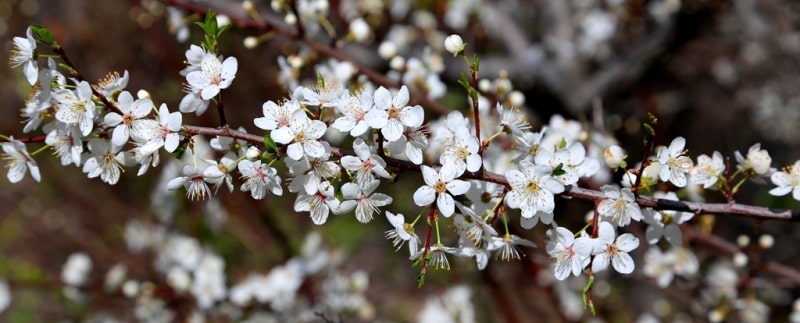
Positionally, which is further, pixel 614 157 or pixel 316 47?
pixel 316 47

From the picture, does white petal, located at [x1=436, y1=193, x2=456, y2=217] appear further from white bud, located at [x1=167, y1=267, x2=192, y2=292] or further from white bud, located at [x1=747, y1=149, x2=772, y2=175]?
white bud, located at [x1=167, y1=267, x2=192, y2=292]

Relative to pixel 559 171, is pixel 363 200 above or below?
below

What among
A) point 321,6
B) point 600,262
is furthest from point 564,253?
point 321,6

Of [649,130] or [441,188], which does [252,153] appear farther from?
[649,130]

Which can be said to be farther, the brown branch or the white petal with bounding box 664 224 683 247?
the brown branch

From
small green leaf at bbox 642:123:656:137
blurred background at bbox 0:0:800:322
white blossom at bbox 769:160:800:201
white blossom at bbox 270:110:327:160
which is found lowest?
blurred background at bbox 0:0:800:322

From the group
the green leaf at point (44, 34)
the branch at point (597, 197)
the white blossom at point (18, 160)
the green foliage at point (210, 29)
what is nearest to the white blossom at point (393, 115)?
the branch at point (597, 197)

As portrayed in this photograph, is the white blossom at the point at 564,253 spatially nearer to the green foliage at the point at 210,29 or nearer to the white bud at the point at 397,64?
the green foliage at the point at 210,29

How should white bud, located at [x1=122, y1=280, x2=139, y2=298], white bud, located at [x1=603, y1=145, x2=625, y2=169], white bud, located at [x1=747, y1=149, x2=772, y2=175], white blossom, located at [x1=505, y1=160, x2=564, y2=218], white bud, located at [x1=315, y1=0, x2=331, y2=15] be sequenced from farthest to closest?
white bud, located at [x1=122, y1=280, x2=139, y2=298], white bud, located at [x1=315, y1=0, x2=331, y2=15], white bud, located at [x1=747, y1=149, x2=772, y2=175], white bud, located at [x1=603, y1=145, x2=625, y2=169], white blossom, located at [x1=505, y1=160, x2=564, y2=218]

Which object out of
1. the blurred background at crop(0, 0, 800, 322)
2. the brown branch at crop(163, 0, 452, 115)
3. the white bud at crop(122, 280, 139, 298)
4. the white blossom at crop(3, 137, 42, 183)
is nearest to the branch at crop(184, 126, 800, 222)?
the white blossom at crop(3, 137, 42, 183)

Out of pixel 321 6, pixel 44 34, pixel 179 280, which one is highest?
pixel 44 34
